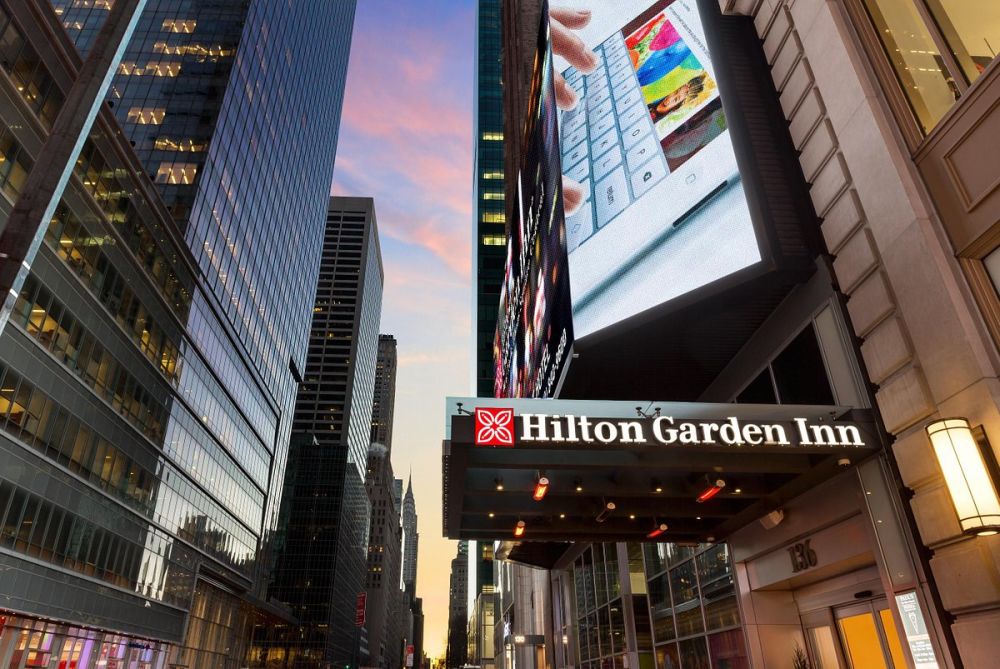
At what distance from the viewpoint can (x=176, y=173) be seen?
181ft

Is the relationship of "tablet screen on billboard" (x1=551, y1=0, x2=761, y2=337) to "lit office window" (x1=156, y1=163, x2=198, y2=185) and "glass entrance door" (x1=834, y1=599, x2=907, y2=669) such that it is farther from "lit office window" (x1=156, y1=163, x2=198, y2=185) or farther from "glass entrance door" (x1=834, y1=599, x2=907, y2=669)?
"lit office window" (x1=156, y1=163, x2=198, y2=185)

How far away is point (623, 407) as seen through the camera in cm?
1218

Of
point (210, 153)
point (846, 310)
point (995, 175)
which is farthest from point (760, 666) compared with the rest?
point (210, 153)

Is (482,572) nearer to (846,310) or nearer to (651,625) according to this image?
(651,625)

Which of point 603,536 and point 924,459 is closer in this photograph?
point 924,459

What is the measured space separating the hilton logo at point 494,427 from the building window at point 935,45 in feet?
28.3

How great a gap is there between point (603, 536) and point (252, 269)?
60696 mm

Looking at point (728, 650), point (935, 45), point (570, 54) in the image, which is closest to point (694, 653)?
point (728, 650)

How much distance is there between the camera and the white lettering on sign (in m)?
11.2

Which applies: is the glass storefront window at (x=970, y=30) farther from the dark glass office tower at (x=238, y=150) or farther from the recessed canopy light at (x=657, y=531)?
the dark glass office tower at (x=238, y=150)

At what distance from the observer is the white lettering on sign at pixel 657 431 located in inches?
441

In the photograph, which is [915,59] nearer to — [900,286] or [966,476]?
[900,286]

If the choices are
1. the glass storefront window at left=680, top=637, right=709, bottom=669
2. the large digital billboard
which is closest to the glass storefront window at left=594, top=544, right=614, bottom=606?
the glass storefront window at left=680, top=637, right=709, bottom=669

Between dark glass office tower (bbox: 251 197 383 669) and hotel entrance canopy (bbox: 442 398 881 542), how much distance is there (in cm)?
12709
